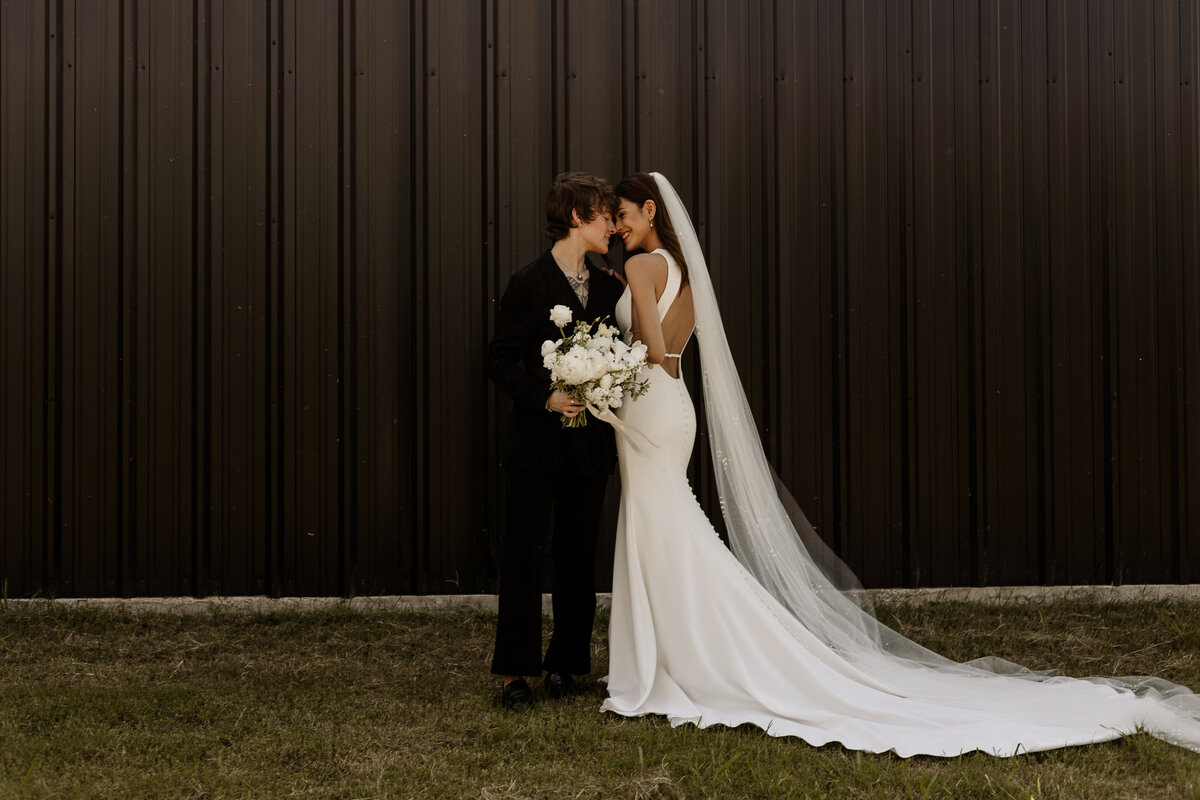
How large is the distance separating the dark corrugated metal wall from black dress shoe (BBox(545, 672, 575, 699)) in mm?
1412

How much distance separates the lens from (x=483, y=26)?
192 inches

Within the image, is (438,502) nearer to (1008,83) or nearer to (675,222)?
(675,222)

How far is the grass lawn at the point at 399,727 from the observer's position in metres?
2.59

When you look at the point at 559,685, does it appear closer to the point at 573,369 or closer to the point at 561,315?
the point at 573,369

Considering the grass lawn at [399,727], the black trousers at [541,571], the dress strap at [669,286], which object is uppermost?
the dress strap at [669,286]

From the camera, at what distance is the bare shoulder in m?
3.44

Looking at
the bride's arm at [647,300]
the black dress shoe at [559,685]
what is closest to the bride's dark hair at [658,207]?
the bride's arm at [647,300]

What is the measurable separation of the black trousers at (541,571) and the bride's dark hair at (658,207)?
93 centimetres

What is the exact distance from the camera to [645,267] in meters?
3.45

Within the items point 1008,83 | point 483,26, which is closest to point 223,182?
point 483,26

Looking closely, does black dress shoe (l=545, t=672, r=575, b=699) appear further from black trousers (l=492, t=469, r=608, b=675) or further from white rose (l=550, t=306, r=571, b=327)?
white rose (l=550, t=306, r=571, b=327)

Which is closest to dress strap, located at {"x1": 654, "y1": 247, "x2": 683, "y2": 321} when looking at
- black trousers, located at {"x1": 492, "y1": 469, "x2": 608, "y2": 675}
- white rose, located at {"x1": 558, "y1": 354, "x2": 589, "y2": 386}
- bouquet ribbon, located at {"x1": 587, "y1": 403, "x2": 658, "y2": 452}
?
bouquet ribbon, located at {"x1": 587, "y1": 403, "x2": 658, "y2": 452}

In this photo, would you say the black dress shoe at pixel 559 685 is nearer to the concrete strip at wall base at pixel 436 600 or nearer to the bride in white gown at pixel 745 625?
the bride in white gown at pixel 745 625

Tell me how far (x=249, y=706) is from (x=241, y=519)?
1639 mm
